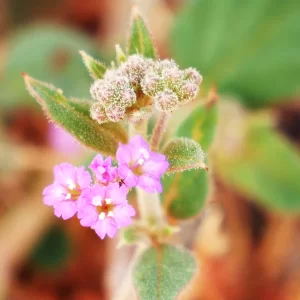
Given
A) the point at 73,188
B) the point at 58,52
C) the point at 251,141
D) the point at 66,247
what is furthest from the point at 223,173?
the point at 73,188

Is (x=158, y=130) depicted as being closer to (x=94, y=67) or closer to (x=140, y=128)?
(x=140, y=128)

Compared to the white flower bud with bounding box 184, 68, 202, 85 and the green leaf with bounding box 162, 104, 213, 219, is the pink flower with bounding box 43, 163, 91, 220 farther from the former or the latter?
the green leaf with bounding box 162, 104, 213, 219

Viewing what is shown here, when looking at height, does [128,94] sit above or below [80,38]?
below

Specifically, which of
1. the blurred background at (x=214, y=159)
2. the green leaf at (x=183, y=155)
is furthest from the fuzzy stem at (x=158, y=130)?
the blurred background at (x=214, y=159)

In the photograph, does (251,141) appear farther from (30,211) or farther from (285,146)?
(30,211)

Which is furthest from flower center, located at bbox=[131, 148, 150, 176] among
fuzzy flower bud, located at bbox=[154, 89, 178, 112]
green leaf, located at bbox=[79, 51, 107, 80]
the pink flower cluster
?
green leaf, located at bbox=[79, 51, 107, 80]

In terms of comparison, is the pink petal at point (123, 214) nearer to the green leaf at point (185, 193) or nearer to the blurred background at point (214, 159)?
the green leaf at point (185, 193)
